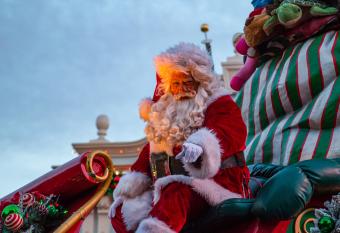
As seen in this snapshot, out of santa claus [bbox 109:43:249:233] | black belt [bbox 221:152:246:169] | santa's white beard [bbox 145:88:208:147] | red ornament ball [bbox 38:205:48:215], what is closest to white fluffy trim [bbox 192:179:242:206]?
santa claus [bbox 109:43:249:233]

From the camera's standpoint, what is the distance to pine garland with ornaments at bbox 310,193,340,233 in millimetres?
1521

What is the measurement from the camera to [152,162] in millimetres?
1818

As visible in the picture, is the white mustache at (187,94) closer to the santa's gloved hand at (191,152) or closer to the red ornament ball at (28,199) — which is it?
the santa's gloved hand at (191,152)

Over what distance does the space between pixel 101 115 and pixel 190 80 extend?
18.2 ft

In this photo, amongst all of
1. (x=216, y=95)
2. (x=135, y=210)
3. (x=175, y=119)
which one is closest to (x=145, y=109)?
(x=175, y=119)

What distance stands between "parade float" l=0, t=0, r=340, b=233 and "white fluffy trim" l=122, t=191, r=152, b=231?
21 centimetres

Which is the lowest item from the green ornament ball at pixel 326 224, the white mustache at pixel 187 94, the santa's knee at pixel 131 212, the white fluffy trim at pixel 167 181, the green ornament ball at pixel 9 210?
the green ornament ball at pixel 326 224

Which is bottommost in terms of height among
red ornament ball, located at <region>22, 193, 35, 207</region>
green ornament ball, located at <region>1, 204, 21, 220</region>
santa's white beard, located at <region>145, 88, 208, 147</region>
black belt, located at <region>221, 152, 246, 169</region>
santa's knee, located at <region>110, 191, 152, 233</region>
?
santa's knee, located at <region>110, 191, 152, 233</region>

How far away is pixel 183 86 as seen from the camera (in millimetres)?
1832

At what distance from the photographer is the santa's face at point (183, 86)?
5.96 feet

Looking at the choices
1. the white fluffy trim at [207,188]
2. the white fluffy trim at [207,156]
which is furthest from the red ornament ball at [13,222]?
the white fluffy trim at [207,156]

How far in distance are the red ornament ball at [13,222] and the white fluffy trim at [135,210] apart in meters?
0.44

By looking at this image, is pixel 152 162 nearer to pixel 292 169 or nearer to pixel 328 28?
pixel 292 169

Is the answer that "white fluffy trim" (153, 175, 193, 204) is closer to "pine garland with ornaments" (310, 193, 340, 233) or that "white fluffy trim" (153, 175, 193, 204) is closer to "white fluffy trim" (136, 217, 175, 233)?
"white fluffy trim" (136, 217, 175, 233)
